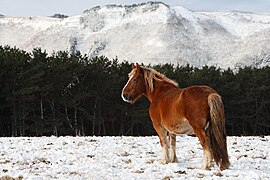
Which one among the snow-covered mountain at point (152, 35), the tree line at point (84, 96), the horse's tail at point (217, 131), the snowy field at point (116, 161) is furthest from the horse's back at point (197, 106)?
the snow-covered mountain at point (152, 35)

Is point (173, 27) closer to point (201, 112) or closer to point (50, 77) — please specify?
point (50, 77)

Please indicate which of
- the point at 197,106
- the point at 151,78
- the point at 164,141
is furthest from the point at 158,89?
the point at 197,106

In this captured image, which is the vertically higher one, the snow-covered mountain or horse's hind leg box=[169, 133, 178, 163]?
the snow-covered mountain

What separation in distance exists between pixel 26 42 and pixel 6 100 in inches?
5139

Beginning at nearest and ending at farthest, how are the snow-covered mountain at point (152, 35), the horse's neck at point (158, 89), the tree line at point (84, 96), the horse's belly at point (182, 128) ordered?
the horse's belly at point (182, 128) → the horse's neck at point (158, 89) → the tree line at point (84, 96) → the snow-covered mountain at point (152, 35)

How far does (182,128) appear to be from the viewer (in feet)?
32.4

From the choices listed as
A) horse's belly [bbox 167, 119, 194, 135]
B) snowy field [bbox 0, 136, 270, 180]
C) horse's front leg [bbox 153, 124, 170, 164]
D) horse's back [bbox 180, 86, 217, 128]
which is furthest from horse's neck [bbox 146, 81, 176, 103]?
snowy field [bbox 0, 136, 270, 180]

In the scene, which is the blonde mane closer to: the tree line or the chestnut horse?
the chestnut horse

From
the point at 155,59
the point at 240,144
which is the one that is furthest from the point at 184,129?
the point at 155,59

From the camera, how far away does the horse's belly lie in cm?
977

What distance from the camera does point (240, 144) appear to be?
591 inches

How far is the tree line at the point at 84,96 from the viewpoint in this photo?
45125 millimetres

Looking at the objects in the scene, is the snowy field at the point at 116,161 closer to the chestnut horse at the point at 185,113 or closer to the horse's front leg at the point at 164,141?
the horse's front leg at the point at 164,141

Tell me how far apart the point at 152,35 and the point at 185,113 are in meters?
156
